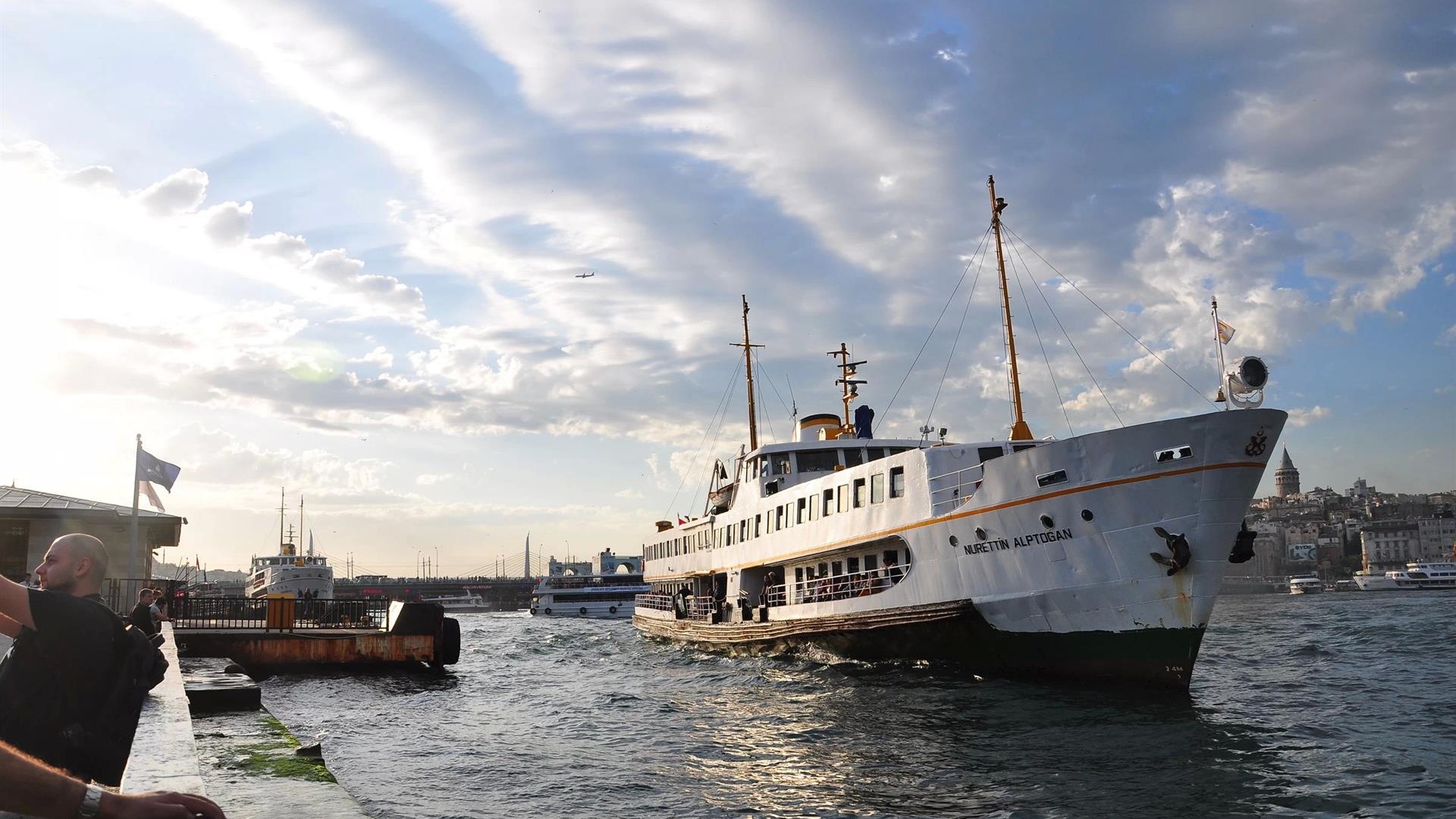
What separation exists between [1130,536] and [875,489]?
24.5 ft

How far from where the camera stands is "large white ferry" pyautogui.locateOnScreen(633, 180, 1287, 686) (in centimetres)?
1712

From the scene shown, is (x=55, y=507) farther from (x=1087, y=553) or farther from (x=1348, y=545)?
(x=1348, y=545)

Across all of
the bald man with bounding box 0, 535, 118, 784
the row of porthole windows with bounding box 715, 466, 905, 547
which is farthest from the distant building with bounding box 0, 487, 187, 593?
the bald man with bounding box 0, 535, 118, 784

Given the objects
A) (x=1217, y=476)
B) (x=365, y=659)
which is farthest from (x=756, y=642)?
(x=1217, y=476)

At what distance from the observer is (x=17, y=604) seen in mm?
3994

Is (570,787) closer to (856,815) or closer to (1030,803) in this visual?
(856,815)

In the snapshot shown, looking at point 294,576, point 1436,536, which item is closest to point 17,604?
point 294,576

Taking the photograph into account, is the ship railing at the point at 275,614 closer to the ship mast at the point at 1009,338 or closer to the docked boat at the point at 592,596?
the ship mast at the point at 1009,338

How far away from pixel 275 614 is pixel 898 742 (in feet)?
79.9

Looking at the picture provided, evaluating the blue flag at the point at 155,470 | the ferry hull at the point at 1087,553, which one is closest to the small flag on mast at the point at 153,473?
the blue flag at the point at 155,470

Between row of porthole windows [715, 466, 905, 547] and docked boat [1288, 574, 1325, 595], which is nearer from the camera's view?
row of porthole windows [715, 466, 905, 547]

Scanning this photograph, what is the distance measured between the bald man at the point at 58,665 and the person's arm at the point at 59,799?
1.13 meters

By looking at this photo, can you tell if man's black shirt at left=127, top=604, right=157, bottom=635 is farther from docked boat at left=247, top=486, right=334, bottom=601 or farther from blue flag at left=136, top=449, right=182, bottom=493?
docked boat at left=247, top=486, right=334, bottom=601

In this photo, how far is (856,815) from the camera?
10.9 m
